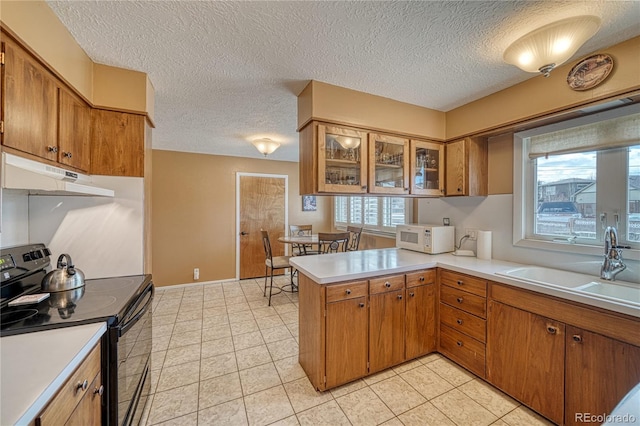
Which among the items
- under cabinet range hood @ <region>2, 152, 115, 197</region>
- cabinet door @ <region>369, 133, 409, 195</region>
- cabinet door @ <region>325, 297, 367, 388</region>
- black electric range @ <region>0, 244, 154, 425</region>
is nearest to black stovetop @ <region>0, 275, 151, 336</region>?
black electric range @ <region>0, 244, 154, 425</region>

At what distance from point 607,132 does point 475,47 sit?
3.78 ft

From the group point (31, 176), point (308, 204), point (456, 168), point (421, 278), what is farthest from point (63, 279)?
point (308, 204)

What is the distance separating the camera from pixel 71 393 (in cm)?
87

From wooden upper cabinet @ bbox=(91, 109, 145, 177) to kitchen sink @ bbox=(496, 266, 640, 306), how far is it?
2865 millimetres

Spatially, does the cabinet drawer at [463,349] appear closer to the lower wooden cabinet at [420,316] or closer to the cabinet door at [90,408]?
the lower wooden cabinet at [420,316]

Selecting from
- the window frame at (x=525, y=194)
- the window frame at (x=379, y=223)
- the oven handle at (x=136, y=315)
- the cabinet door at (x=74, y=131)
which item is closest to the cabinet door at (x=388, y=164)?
the window frame at (x=379, y=223)

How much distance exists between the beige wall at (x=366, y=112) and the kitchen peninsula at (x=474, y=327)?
1256mm

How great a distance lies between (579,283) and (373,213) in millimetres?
2790

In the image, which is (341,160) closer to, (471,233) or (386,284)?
(386,284)

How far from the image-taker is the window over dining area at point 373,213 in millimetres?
3732

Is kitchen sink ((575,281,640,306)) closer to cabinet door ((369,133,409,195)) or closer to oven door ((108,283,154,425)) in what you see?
cabinet door ((369,133,409,195))

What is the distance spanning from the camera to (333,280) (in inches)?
71.3

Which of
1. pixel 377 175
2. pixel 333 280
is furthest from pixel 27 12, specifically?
pixel 377 175

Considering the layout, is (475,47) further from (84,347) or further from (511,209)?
(84,347)
